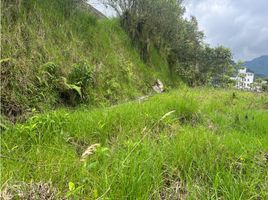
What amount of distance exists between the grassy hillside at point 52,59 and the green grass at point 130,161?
116 cm

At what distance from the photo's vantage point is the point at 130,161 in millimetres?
2510

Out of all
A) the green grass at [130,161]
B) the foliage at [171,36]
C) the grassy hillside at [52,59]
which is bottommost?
the green grass at [130,161]

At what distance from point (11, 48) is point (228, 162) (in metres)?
4.10

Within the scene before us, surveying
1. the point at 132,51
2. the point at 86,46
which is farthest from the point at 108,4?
the point at 86,46

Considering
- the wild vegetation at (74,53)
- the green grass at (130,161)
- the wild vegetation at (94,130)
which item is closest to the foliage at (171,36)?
the wild vegetation at (74,53)

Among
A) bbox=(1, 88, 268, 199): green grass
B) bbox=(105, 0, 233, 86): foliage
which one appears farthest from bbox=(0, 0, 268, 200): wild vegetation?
→ bbox=(105, 0, 233, 86): foliage

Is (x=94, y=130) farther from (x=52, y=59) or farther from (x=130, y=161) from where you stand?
(x=52, y=59)

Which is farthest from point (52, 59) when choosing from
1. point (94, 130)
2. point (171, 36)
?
point (171, 36)

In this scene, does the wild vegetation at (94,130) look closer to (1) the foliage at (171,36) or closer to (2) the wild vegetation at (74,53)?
(2) the wild vegetation at (74,53)

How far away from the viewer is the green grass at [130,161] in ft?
7.54

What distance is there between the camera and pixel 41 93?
518cm

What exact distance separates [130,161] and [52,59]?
4.26 m

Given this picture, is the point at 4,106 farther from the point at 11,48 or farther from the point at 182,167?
the point at 182,167

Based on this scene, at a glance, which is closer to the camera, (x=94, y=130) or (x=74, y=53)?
(x=94, y=130)
